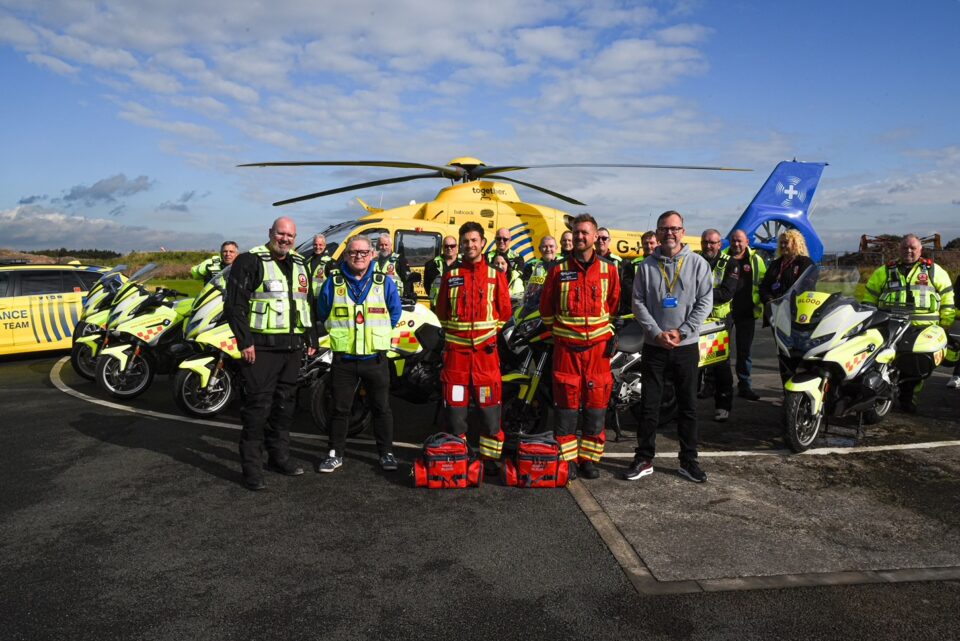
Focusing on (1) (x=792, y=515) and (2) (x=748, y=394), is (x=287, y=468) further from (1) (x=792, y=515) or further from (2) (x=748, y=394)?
(2) (x=748, y=394)

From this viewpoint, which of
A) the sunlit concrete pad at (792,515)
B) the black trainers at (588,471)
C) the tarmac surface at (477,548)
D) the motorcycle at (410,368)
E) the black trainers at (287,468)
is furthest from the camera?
the motorcycle at (410,368)

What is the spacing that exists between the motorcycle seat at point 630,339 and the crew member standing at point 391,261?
3.02 metres

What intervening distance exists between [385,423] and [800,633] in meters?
3.10

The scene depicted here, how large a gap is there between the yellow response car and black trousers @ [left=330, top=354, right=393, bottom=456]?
7842 millimetres

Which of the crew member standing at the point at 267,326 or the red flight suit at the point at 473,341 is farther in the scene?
the red flight suit at the point at 473,341

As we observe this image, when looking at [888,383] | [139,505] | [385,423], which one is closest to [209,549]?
[139,505]

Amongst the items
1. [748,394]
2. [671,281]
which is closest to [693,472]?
[671,281]

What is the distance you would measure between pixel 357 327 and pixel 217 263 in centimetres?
559

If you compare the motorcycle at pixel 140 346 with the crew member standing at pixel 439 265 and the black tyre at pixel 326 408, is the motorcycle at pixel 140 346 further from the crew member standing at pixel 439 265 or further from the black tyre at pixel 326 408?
the crew member standing at pixel 439 265

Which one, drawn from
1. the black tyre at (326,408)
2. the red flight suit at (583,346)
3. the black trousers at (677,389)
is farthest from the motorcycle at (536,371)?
the black tyre at (326,408)

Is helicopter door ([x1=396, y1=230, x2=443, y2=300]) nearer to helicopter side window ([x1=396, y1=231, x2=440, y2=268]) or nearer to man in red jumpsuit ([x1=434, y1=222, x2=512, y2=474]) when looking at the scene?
helicopter side window ([x1=396, y1=231, x2=440, y2=268])

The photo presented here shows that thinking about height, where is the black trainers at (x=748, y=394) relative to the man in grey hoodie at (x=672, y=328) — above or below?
below

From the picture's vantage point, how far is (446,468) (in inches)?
172

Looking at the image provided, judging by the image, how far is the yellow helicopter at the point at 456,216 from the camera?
9.45m
